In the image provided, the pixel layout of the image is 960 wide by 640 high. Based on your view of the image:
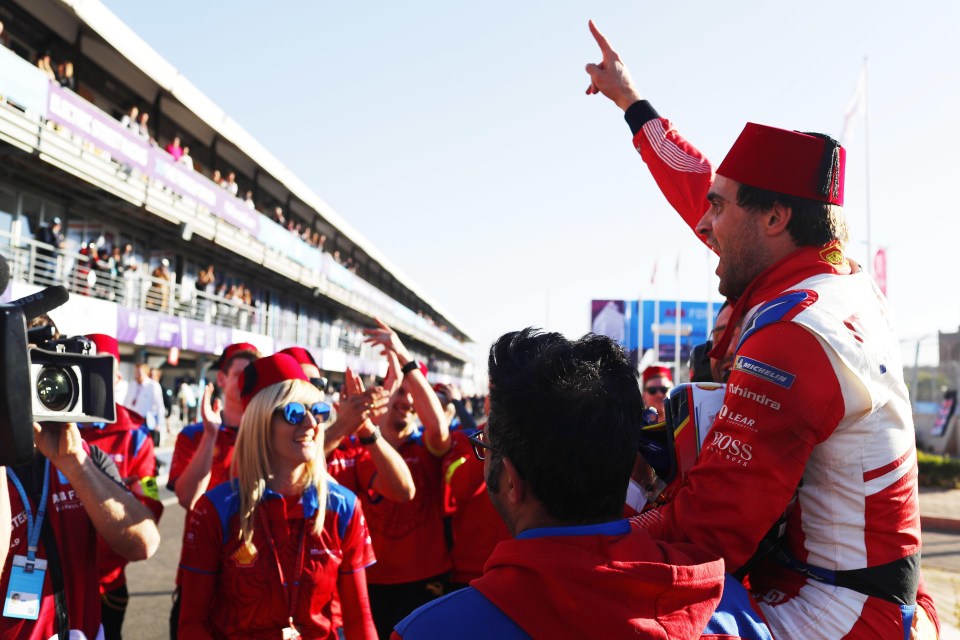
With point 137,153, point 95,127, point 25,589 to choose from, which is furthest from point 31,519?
point 137,153

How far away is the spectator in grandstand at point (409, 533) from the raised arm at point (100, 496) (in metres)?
1.50

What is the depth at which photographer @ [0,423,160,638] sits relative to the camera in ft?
7.73

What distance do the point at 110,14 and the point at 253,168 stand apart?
36.7 ft

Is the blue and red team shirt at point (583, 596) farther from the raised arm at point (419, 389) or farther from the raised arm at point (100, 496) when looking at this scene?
the raised arm at point (419, 389)

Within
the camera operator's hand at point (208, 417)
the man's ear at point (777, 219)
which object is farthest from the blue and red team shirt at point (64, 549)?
the man's ear at point (777, 219)

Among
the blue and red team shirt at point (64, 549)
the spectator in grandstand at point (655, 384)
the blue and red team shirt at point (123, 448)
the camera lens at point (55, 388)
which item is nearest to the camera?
the camera lens at point (55, 388)

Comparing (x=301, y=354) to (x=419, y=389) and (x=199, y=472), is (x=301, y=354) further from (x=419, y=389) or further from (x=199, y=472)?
(x=199, y=472)

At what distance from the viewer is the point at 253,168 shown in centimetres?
2650

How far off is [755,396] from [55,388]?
1.78 m

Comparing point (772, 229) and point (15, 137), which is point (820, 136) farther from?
point (15, 137)

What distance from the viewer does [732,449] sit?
1360 mm

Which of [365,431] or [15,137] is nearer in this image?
[365,431]

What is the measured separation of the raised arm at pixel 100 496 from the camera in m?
2.29

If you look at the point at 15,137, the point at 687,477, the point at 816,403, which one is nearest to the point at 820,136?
the point at 816,403
